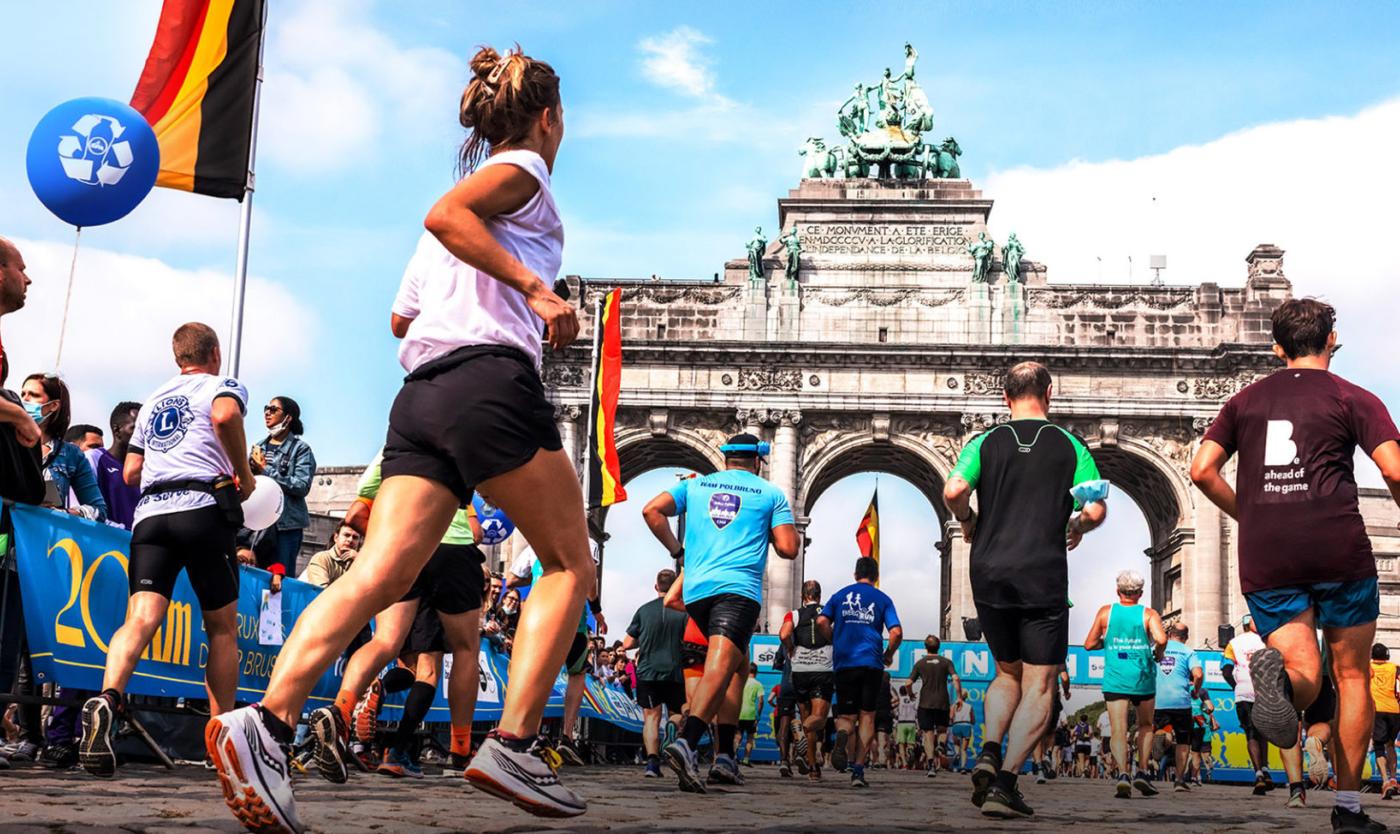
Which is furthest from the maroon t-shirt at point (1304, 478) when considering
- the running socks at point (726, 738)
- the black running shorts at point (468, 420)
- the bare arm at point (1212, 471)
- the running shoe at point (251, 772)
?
the running socks at point (726, 738)

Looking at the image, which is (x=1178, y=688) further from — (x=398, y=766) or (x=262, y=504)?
(x=262, y=504)

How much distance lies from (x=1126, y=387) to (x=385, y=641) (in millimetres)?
37795

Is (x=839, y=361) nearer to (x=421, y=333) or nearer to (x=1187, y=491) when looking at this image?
(x=1187, y=491)

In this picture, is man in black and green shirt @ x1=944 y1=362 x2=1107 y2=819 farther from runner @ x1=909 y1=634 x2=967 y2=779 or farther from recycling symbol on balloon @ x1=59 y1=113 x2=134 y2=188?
runner @ x1=909 y1=634 x2=967 y2=779

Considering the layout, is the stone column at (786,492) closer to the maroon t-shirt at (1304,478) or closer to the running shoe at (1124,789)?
the running shoe at (1124,789)

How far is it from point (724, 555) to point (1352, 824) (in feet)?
13.2

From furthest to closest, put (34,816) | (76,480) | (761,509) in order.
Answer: (761,509)
(76,480)
(34,816)

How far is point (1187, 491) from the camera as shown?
139ft

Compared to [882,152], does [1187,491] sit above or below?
below

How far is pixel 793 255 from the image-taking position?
144 feet

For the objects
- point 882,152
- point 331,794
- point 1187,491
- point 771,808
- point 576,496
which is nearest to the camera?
point 576,496

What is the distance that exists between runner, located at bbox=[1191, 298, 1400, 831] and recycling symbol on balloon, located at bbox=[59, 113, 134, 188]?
276 inches

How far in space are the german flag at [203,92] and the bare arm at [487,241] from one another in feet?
26.5

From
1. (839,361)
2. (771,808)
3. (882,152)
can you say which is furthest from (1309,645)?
(882,152)
